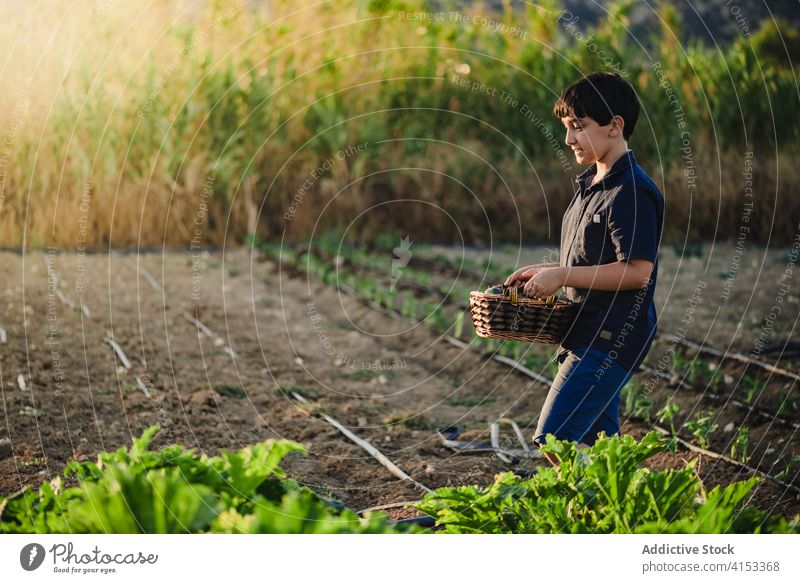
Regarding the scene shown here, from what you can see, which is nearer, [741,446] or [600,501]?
[600,501]

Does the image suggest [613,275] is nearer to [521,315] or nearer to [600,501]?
[521,315]

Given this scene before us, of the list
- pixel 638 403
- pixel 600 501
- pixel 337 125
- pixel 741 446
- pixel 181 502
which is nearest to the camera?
pixel 181 502

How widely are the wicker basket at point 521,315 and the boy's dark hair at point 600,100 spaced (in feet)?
1.93

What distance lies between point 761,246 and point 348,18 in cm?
483

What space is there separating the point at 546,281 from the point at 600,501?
0.66 metres

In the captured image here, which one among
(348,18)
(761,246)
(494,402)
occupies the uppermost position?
(348,18)

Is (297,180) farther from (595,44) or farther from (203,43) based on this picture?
A: (595,44)

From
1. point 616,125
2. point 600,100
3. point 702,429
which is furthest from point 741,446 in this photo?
point 600,100

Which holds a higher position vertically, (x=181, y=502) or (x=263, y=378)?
(x=181, y=502)

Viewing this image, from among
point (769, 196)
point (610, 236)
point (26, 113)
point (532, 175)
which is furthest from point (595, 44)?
point (610, 236)

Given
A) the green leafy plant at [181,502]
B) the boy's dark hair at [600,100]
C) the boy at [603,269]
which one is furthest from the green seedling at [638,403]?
the green leafy plant at [181,502]

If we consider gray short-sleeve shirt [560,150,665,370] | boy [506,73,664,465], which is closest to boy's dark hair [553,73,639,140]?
boy [506,73,664,465]

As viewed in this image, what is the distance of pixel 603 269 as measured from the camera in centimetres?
291
